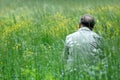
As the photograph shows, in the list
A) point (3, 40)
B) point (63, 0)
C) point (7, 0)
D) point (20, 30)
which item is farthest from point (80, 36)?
point (7, 0)

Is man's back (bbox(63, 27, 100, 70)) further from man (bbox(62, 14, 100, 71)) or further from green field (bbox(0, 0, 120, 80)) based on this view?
green field (bbox(0, 0, 120, 80))

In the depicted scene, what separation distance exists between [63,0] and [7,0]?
4019 millimetres

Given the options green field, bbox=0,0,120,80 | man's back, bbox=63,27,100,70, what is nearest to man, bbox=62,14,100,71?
man's back, bbox=63,27,100,70

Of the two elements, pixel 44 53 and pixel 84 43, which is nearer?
pixel 84 43

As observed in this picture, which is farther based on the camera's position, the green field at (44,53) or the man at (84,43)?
the man at (84,43)

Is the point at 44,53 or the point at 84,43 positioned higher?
the point at 84,43

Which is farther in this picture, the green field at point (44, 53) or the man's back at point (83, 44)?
the man's back at point (83, 44)

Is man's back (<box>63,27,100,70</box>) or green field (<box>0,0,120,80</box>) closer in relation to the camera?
green field (<box>0,0,120,80</box>)

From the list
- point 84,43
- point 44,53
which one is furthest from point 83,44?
point 44,53

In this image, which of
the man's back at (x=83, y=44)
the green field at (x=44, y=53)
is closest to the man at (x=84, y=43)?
the man's back at (x=83, y=44)

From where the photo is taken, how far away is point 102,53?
5.04 meters

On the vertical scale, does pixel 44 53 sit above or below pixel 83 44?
below

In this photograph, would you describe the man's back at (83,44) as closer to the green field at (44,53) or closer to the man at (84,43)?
the man at (84,43)

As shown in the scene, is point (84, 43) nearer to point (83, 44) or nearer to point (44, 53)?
point (83, 44)
